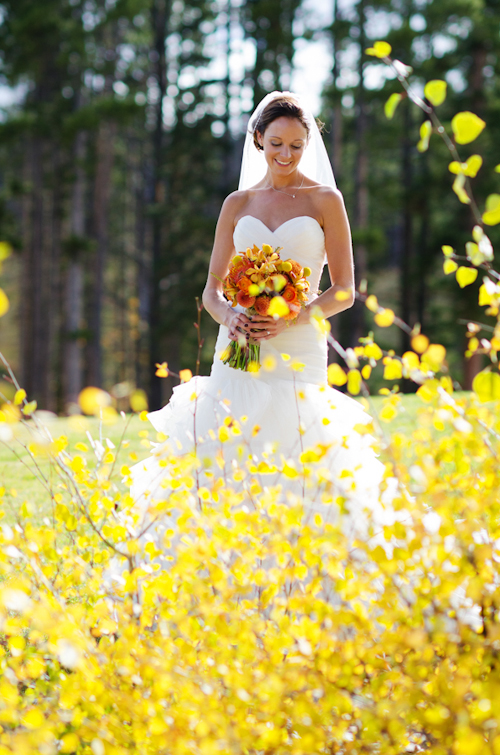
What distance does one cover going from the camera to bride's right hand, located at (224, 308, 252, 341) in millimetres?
3008

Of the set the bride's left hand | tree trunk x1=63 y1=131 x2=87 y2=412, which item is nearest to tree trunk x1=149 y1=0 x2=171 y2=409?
tree trunk x1=63 y1=131 x2=87 y2=412

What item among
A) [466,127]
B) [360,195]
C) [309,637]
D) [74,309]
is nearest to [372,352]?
[466,127]

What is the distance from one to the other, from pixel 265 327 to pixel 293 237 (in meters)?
0.54

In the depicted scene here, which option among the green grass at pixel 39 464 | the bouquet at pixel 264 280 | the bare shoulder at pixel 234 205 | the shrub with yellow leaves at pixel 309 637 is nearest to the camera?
the shrub with yellow leaves at pixel 309 637

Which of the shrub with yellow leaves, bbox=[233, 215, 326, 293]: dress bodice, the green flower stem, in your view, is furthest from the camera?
bbox=[233, 215, 326, 293]: dress bodice

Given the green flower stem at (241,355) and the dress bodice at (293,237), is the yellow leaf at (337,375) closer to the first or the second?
the green flower stem at (241,355)

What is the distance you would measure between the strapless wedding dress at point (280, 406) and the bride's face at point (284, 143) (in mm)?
287

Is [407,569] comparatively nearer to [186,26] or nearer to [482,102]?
[482,102]

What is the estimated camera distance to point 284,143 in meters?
3.17

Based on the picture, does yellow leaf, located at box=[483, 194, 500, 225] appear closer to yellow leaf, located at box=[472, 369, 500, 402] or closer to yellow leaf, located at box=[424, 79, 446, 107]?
yellow leaf, located at box=[424, 79, 446, 107]

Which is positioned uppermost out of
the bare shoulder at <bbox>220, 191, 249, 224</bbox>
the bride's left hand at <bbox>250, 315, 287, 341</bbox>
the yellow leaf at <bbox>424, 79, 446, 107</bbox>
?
the yellow leaf at <bbox>424, 79, 446, 107</bbox>

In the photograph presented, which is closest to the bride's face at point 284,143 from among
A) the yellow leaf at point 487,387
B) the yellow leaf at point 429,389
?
the yellow leaf at point 429,389

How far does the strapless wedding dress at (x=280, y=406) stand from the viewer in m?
3.05

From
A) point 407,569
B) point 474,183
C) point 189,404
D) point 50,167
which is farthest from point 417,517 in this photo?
point 50,167
